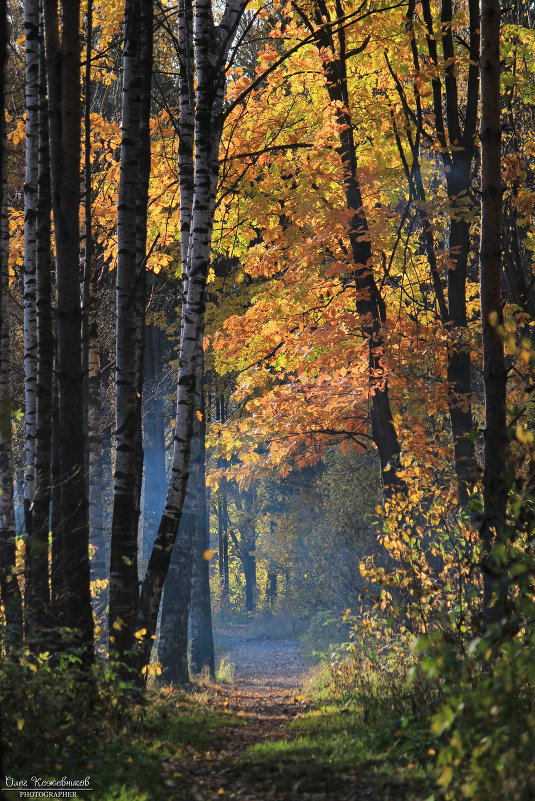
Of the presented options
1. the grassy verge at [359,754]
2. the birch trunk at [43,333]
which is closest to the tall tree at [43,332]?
the birch trunk at [43,333]

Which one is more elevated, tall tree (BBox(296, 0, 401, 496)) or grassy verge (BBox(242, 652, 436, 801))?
tall tree (BBox(296, 0, 401, 496))

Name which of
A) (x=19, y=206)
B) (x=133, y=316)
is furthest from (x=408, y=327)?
(x=19, y=206)

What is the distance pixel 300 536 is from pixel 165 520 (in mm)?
19845

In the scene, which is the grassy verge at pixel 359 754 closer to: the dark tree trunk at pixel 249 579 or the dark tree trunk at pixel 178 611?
the dark tree trunk at pixel 178 611

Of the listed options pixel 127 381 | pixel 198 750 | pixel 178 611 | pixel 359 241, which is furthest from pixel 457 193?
pixel 178 611

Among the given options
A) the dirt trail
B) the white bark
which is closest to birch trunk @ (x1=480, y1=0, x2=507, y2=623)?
the dirt trail

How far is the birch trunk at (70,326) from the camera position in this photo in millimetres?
6164

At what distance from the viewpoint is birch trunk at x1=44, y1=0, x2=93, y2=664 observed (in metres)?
6.16

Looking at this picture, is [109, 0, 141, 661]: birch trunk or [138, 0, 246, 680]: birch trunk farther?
[138, 0, 246, 680]: birch trunk

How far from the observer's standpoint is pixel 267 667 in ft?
64.7

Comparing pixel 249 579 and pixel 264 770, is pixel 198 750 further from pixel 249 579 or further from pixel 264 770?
pixel 249 579

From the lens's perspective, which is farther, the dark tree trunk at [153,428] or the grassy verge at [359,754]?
the dark tree trunk at [153,428]

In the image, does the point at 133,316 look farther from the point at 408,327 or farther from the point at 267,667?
the point at 267,667

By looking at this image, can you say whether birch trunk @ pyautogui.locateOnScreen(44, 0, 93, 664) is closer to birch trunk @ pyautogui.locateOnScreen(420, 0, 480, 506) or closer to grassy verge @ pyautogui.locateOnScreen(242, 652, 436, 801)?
grassy verge @ pyautogui.locateOnScreen(242, 652, 436, 801)
